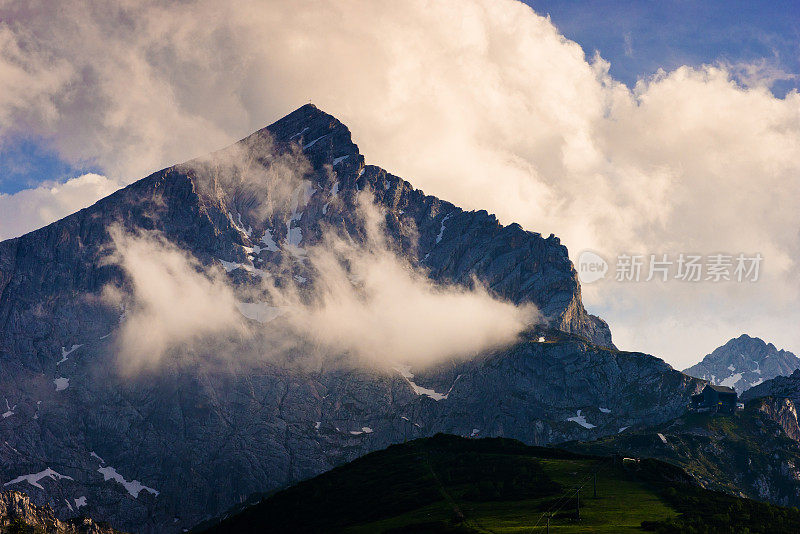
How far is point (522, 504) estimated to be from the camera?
468 feet

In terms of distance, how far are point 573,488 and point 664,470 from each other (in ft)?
100

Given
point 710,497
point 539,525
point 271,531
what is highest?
point 710,497

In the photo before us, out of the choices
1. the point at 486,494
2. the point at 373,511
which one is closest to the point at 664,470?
the point at 486,494

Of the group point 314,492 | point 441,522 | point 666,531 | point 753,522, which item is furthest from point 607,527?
point 314,492

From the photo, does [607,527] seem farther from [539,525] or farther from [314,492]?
[314,492]

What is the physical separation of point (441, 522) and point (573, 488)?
3105 cm

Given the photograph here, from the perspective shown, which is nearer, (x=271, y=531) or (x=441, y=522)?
(x=441, y=522)

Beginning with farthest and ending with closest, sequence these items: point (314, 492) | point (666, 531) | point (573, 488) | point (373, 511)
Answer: point (314, 492), point (373, 511), point (573, 488), point (666, 531)

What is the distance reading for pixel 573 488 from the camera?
149125 mm

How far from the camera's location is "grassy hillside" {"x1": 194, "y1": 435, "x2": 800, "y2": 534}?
384ft

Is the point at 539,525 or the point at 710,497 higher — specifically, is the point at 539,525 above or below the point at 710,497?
below

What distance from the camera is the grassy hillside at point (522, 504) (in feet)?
384

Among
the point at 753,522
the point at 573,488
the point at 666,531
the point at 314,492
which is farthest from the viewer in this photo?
the point at 314,492

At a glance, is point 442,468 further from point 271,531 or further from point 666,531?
point 666,531
